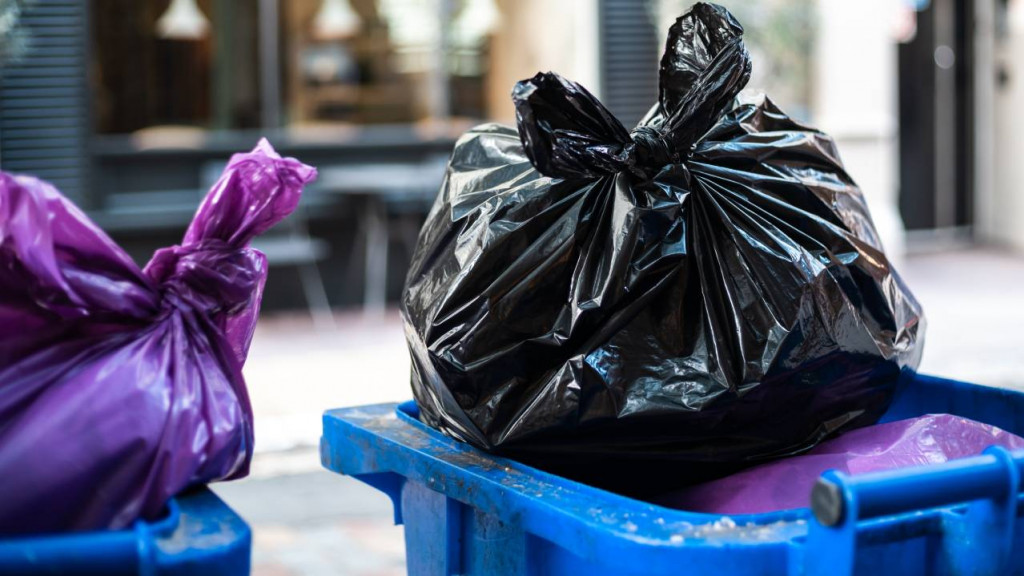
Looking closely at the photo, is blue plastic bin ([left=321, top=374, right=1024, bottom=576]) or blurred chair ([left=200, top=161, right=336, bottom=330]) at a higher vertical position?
blue plastic bin ([left=321, top=374, right=1024, bottom=576])

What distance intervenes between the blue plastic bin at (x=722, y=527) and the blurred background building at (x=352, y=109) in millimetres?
4482

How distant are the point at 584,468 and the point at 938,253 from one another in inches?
401

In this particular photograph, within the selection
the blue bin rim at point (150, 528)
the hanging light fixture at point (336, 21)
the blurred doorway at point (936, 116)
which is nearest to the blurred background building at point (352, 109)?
the hanging light fixture at point (336, 21)

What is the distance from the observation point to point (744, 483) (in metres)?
1.64

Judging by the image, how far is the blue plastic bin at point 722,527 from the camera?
1.34 m

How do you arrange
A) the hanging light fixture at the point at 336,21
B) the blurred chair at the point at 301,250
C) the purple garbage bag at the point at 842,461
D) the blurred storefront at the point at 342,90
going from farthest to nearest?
the hanging light fixture at the point at 336,21
the blurred chair at the point at 301,250
the blurred storefront at the point at 342,90
the purple garbage bag at the point at 842,461

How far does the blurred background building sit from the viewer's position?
7629 mm

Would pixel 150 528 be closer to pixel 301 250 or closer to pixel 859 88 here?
pixel 301 250

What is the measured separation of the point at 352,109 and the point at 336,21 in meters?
0.65

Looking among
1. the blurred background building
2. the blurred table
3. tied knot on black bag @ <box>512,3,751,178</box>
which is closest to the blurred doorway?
the blurred background building

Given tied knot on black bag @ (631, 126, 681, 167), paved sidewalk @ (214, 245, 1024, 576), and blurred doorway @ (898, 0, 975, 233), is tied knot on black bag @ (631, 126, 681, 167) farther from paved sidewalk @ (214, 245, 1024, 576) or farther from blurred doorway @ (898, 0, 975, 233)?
blurred doorway @ (898, 0, 975, 233)

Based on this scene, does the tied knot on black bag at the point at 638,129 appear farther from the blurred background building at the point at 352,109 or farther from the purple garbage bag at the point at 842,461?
the blurred background building at the point at 352,109

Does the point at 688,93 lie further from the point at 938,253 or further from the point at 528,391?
the point at 938,253

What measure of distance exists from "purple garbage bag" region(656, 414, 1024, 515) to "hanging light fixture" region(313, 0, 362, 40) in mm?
7807
